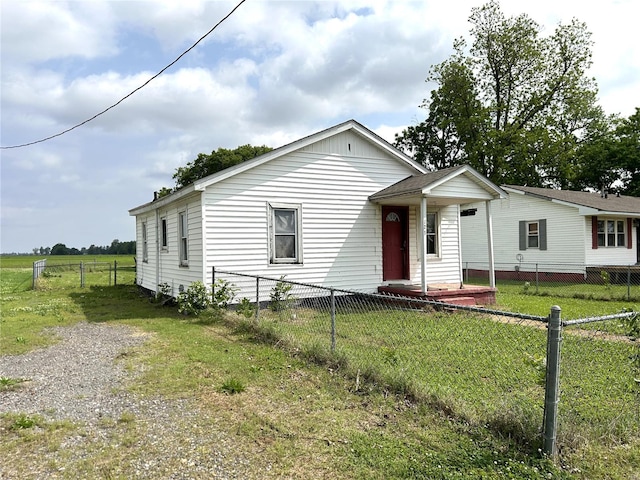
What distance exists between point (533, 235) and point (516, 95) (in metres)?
16.1

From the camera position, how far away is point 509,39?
3123cm

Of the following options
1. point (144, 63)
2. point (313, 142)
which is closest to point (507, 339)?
point (313, 142)

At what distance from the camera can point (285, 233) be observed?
11031mm

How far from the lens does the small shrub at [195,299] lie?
992cm

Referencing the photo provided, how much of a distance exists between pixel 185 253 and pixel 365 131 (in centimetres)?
565

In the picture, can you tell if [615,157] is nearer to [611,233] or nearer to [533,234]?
[611,233]

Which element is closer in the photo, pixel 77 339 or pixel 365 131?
pixel 77 339

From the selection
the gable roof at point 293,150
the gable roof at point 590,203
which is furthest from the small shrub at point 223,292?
the gable roof at point 590,203

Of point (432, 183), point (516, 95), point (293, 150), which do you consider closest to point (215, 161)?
point (516, 95)

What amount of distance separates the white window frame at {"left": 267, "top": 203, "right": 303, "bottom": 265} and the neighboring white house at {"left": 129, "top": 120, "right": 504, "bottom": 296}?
0.02m

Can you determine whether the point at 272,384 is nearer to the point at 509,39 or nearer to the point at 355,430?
the point at 355,430

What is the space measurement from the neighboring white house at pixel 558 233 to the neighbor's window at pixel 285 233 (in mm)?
11155

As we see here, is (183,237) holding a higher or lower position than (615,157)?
lower

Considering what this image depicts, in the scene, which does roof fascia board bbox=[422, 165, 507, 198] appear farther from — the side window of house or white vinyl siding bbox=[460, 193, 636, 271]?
the side window of house
